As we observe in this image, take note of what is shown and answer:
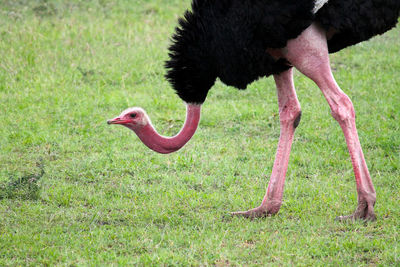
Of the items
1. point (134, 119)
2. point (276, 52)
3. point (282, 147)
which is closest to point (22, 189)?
point (134, 119)

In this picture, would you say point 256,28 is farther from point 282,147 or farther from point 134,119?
point 134,119

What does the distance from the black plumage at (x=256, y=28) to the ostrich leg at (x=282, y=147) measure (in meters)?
0.24

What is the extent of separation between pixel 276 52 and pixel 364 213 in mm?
1405

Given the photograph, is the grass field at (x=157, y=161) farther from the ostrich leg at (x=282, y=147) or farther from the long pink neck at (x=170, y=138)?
the long pink neck at (x=170, y=138)

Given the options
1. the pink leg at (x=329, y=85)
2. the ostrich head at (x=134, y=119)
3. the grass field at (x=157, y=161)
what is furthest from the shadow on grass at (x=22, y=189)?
the pink leg at (x=329, y=85)

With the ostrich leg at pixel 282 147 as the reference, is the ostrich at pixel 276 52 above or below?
above

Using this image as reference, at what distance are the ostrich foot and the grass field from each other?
71 millimetres

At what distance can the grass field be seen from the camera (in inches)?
190

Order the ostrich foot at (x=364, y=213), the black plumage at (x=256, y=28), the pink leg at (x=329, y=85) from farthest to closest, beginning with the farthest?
the ostrich foot at (x=364, y=213), the pink leg at (x=329, y=85), the black plumage at (x=256, y=28)

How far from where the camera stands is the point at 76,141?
24.6 feet

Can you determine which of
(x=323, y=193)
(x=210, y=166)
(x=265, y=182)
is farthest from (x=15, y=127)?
(x=323, y=193)

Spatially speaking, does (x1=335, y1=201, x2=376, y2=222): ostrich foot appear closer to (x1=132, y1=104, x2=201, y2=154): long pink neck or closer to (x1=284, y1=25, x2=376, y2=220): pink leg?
(x1=284, y1=25, x2=376, y2=220): pink leg

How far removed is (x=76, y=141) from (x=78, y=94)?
146 cm

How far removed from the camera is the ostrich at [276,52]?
480 cm
